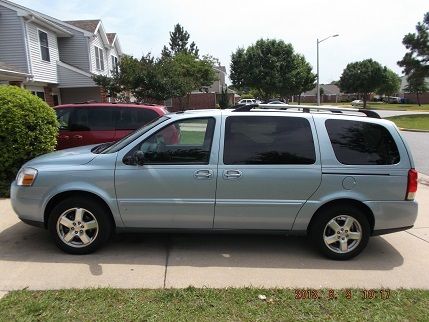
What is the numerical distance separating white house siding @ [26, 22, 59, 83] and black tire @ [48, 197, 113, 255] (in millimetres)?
17559

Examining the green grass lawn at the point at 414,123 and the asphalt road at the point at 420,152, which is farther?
the green grass lawn at the point at 414,123

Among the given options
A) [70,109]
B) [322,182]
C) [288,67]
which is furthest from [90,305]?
Answer: [288,67]

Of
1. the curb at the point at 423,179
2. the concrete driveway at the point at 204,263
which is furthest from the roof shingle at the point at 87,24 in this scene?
the concrete driveway at the point at 204,263

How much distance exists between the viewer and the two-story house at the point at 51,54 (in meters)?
19.1

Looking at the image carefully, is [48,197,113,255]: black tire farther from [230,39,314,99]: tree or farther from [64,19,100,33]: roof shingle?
[230,39,314,99]: tree

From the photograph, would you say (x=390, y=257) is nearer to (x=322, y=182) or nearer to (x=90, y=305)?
(x=322, y=182)

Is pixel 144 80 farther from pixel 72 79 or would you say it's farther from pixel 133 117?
pixel 133 117

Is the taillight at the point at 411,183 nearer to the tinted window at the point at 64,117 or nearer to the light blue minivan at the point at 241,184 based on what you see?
Result: the light blue minivan at the point at 241,184

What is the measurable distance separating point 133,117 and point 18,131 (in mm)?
2408

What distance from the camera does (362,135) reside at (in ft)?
15.4

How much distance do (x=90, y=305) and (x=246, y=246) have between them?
2.15 m

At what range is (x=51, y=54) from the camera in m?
22.4

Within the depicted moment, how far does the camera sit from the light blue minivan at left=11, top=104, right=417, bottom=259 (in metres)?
4.54

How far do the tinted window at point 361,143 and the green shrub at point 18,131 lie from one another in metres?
5.35
